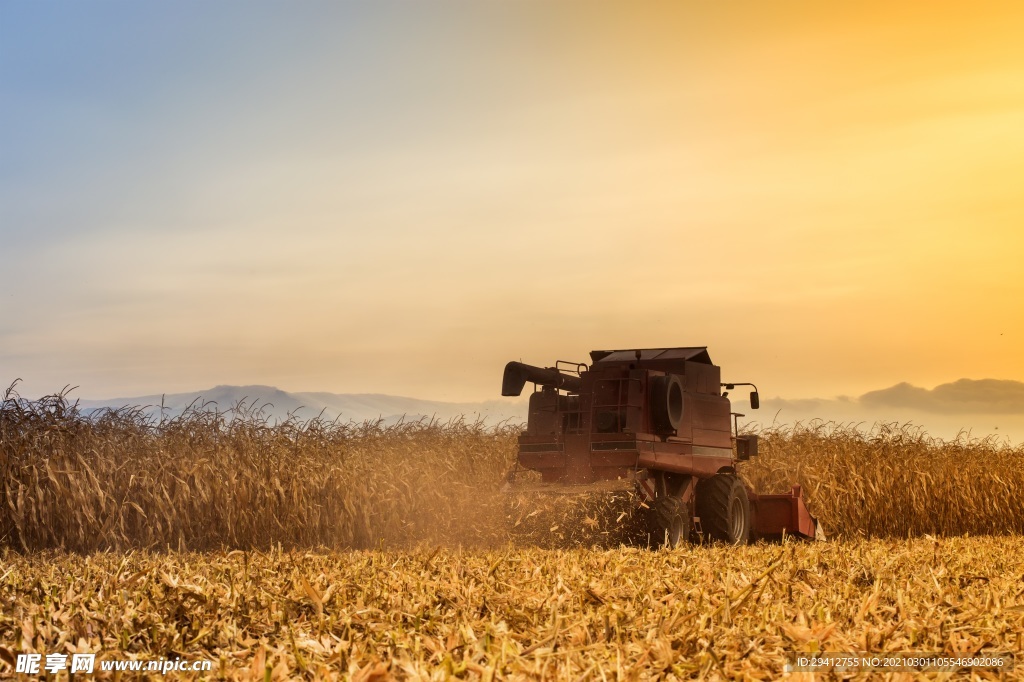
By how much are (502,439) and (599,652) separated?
43.5 feet

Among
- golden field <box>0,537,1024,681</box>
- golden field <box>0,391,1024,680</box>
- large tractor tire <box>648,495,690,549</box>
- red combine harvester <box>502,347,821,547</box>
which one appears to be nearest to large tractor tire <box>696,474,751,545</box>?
red combine harvester <box>502,347,821,547</box>

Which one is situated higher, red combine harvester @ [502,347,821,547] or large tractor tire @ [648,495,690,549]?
red combine harvester @ [502,347,821,547]

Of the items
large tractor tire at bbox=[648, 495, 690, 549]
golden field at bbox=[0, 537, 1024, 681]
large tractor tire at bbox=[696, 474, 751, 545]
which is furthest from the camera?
large tractor tire at bbox=[696, 474, 751, 545]

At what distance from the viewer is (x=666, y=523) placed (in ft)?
36.0

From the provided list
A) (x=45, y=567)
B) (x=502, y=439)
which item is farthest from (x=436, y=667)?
(x=502, y=439)

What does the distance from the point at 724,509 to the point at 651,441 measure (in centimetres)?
157

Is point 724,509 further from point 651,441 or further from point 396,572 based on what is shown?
point 396,572

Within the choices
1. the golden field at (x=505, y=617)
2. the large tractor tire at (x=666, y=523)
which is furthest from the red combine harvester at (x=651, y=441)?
the golden field at (x=505, y=617)

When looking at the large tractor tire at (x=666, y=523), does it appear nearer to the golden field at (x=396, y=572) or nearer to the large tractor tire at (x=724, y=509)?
the golden field at (x=396, y=572)

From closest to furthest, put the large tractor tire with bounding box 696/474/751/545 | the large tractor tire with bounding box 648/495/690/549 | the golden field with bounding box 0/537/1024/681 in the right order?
1. the golden field with bounding box 0/537/1024/681
2. the large tractor tire with bounding box 648/495/690/549
3. the large tractor tire with bounding box 696/474/751/545

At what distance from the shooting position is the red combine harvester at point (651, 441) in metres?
11.2

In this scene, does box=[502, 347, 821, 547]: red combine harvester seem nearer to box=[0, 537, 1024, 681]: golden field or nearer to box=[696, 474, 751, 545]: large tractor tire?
box=[696, 474, 751, 545]: large tractor tire

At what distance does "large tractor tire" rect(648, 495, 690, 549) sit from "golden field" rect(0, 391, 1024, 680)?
1.85ft

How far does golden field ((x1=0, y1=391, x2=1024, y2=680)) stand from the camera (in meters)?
5.12
